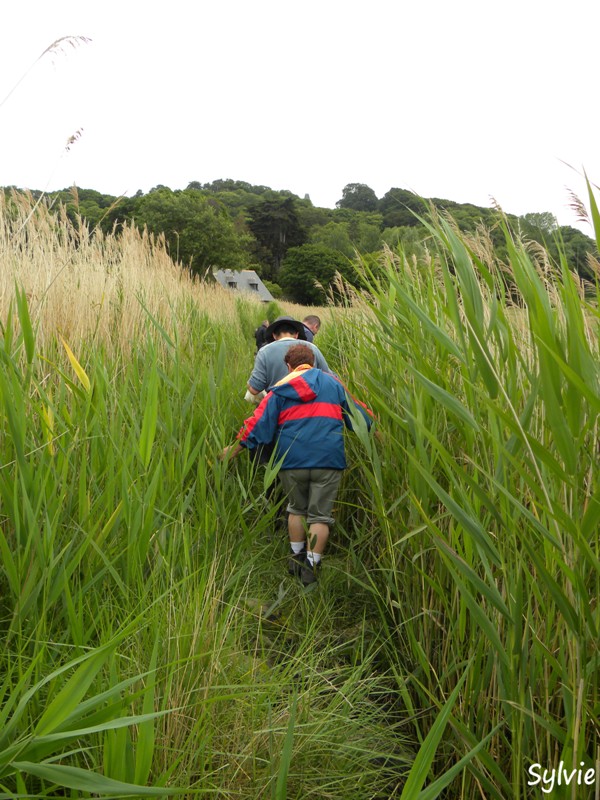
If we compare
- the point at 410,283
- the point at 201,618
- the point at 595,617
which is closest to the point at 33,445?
the point at 201,618

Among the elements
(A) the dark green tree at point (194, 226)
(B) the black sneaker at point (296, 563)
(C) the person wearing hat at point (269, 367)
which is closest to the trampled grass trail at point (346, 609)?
(B) the black sneaker at point (296, 563)

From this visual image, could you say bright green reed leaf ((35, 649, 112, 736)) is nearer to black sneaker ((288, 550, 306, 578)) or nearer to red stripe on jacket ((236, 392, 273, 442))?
black sneaker ((288, 550, 306, 578))

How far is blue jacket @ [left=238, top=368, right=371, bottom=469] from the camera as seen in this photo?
3324 mm

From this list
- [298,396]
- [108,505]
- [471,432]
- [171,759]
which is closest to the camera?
[171,759]

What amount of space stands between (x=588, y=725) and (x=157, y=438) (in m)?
1.99

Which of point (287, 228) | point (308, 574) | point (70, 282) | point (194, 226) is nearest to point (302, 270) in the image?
point (287, 228)

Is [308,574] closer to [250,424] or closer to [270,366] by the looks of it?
[250,424]

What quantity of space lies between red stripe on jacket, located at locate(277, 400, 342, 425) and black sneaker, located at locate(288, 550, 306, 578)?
2.48ft

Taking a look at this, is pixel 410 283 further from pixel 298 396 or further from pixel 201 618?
pixel 201 618

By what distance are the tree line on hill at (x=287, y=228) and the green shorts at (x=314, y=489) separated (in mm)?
1240

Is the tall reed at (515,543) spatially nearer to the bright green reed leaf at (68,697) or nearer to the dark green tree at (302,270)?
the bright green reed leaf at (68,697)

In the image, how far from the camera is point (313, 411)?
3.34m

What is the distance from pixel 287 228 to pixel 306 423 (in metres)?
63.9

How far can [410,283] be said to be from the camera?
343cm
